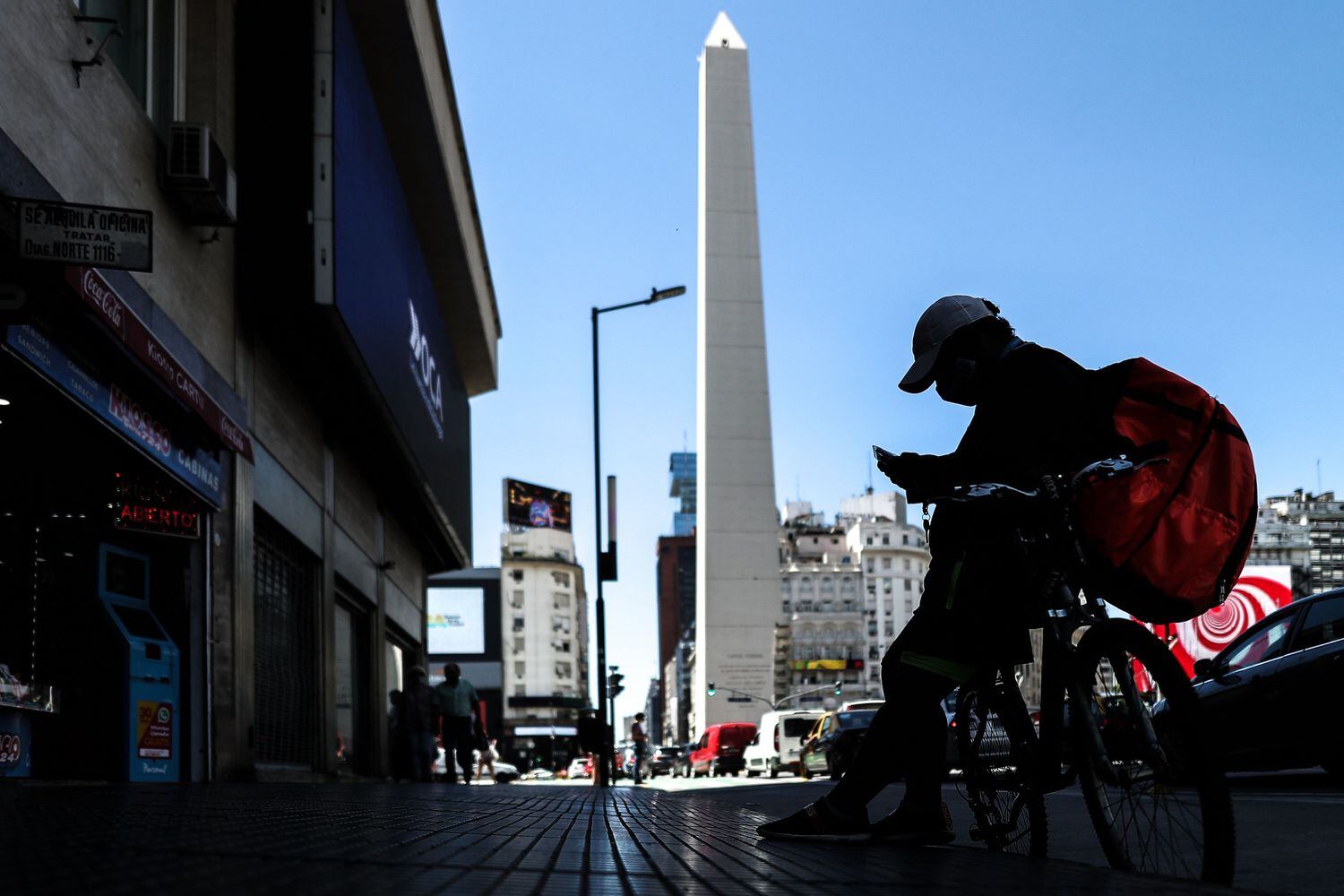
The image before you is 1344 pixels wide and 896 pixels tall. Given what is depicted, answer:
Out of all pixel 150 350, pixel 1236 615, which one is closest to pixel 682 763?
pixel 1236 615

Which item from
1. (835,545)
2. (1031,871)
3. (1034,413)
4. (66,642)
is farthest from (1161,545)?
(835,545)

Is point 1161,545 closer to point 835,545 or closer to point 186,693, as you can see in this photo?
point 186,693

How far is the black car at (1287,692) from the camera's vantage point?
9984mm

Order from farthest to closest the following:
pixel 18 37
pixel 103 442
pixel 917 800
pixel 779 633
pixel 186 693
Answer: pixel 779 633
pixel 186 693
pixel 103 442
pixel 18 37
pixel 917 800

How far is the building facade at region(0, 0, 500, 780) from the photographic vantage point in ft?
29.5

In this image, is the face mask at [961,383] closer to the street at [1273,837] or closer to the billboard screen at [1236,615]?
the street at [1273,837]

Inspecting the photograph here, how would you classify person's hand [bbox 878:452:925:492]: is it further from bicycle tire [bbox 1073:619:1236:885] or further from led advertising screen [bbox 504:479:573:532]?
led advertising screen [bbox 504:479:573:532]

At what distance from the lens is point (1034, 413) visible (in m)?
3.73

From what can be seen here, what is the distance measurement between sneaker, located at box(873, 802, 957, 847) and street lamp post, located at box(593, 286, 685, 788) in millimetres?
18069

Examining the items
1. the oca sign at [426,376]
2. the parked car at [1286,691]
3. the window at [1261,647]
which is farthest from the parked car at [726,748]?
the parked car at [1286,691]

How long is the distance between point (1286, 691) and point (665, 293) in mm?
19346

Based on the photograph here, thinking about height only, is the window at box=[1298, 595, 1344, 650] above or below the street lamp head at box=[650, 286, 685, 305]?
below

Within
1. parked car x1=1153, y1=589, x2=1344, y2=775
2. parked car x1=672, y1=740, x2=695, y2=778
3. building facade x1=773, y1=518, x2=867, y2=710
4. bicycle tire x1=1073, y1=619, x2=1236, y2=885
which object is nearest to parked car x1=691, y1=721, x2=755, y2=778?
parked car x1=672, y1=740, x2=695, y2=778

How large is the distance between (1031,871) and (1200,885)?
44 centimetres
